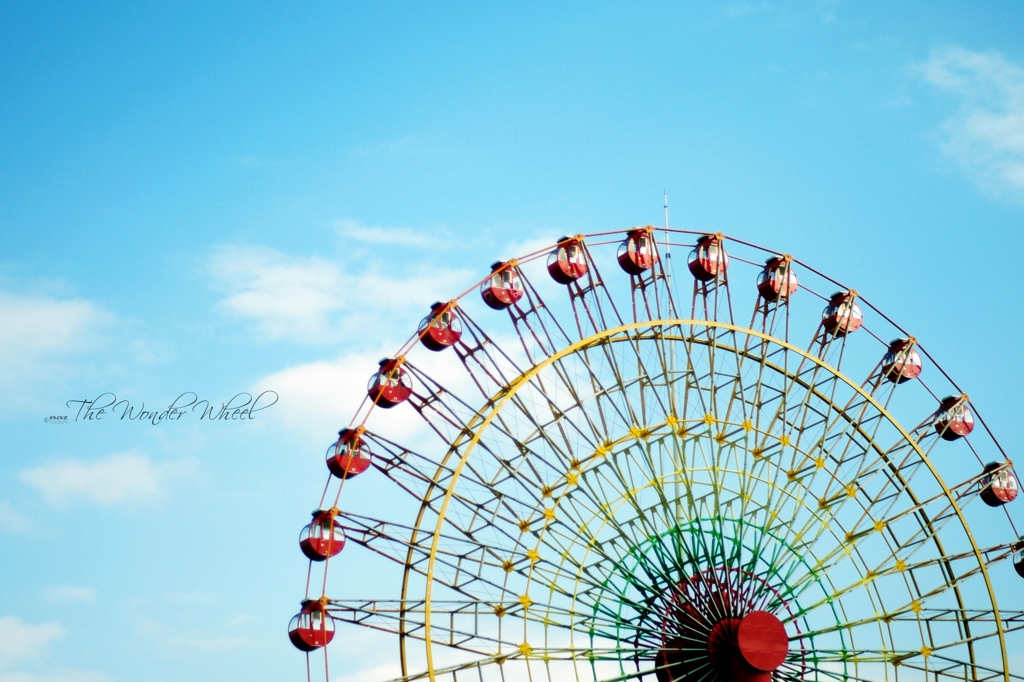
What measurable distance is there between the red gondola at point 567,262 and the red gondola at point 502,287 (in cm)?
79

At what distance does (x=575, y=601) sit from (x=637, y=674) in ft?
5.65

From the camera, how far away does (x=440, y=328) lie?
84.7 feet

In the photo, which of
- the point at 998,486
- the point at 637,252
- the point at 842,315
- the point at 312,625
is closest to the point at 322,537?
the point at 312,625

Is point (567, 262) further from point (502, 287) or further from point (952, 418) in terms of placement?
point (952, 418)

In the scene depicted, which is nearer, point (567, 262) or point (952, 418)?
point (567, 262)

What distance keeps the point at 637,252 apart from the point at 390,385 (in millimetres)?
5643

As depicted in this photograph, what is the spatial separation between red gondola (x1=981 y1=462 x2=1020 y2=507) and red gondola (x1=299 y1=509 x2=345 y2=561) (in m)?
14.5

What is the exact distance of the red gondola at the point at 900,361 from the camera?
97.7 ft

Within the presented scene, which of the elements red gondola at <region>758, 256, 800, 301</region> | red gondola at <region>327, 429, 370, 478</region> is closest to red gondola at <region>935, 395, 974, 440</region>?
red gondola at <region>758, 256, 800, 301</region>

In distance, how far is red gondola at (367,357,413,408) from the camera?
25500mm

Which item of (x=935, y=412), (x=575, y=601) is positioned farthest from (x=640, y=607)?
(x=935, y=412)

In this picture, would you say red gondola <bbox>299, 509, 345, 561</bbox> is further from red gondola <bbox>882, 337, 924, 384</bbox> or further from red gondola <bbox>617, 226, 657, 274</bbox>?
red gondola <bbox>882, 337, 924, 384</bbox>

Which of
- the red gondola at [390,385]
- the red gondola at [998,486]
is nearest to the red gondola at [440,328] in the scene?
the red gondola at [390,385]

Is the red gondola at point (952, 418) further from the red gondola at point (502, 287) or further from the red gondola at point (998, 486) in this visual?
the red gondola at point (502, 287)
